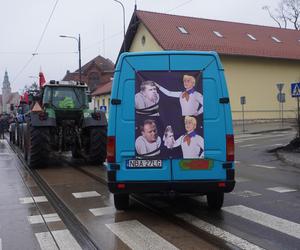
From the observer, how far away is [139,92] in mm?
7117

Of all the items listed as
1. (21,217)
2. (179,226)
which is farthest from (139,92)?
(21,217)

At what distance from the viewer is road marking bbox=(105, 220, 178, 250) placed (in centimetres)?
585

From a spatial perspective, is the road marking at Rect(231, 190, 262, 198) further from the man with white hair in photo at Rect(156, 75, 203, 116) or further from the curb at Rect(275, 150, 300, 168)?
the curb at Rect(275, 150, 300, 168)

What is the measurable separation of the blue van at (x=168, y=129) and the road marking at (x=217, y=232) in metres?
0.44

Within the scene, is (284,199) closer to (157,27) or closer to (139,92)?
(139,92)

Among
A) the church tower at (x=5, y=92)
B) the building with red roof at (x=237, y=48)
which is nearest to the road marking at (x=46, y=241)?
the building with red roof at (x=237, y=48)

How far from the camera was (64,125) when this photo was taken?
1497 cm

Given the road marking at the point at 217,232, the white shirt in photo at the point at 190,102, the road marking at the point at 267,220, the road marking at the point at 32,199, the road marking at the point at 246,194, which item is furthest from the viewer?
the road marking at the point at 246,194

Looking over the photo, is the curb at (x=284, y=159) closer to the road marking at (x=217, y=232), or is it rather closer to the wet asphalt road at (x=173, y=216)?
the wet asphalt road at (x=173, y=216)

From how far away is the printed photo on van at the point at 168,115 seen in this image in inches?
279

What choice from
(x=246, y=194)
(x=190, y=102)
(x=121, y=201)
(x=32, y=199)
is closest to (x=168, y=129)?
(x=190, y=102)

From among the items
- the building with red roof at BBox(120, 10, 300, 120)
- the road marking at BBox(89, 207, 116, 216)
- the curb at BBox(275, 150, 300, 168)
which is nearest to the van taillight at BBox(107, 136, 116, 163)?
the road marking at BBox(89, 207, 116, 216)

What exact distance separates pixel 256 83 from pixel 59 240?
36.1 metres

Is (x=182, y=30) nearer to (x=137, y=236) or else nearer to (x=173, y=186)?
(x=173, y=186)
